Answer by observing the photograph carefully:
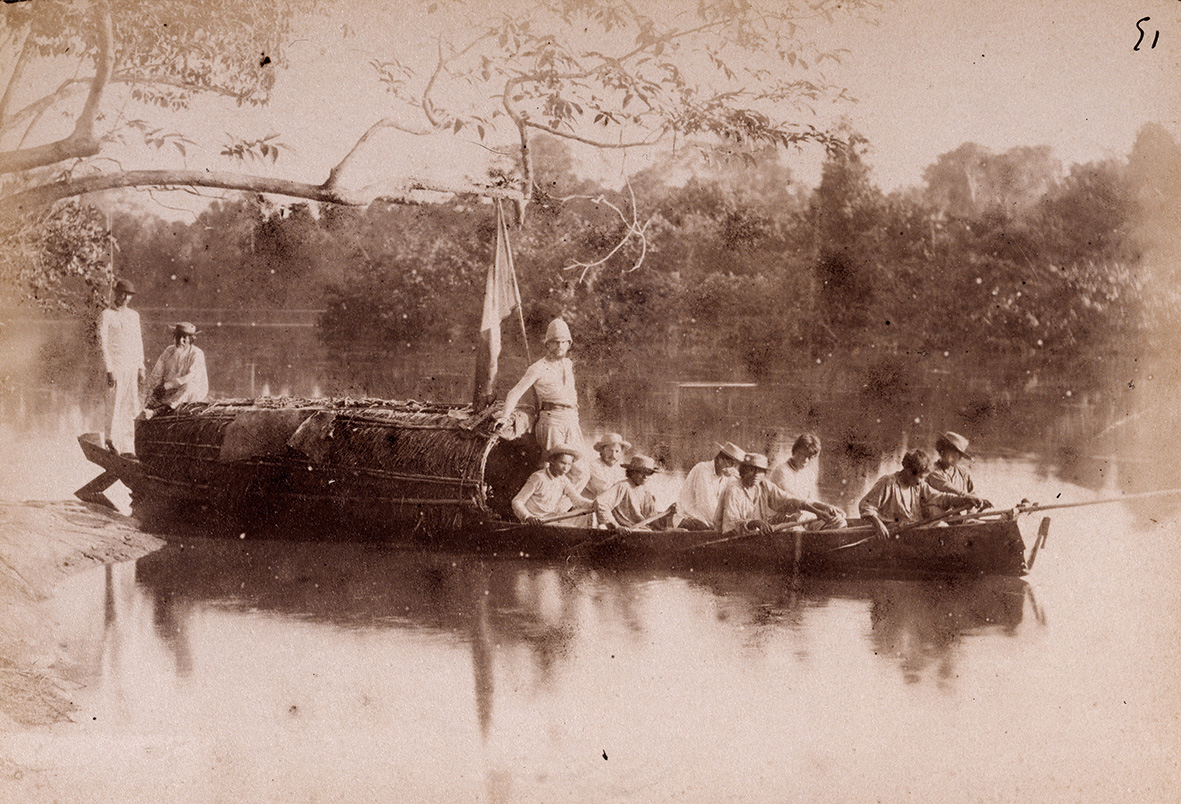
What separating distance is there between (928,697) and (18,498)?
3210 mm

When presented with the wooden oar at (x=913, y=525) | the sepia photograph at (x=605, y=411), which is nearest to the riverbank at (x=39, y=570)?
the sepia photograph at (x=605, y=411)

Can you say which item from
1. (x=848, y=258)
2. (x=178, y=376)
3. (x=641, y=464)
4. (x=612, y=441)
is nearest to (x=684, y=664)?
(x=641, y=464)

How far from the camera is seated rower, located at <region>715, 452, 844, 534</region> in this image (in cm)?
310

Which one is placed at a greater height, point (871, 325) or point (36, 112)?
point (36, 112)

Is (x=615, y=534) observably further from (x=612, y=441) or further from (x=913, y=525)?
(x=913, y=525)

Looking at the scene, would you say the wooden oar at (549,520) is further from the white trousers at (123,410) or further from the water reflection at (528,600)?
the white trousers at (123,410)

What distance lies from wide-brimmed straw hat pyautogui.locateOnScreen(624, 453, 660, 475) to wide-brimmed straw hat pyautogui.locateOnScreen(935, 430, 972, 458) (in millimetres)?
949

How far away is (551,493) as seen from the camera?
10.5 ft

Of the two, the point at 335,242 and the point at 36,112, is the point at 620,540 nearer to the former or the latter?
the point at 335,242

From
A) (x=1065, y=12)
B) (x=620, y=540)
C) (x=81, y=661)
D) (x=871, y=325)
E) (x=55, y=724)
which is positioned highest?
(x=1065, y=12)

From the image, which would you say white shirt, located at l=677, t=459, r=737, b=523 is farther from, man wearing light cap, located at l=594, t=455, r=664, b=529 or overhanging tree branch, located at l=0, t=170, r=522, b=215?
overhanging tree branch, located at l=0, t=170, r=522, b=215

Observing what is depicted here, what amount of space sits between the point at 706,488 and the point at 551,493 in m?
0.53

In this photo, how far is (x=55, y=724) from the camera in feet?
10.5

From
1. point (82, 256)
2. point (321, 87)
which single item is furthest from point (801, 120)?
point (82, 256)
